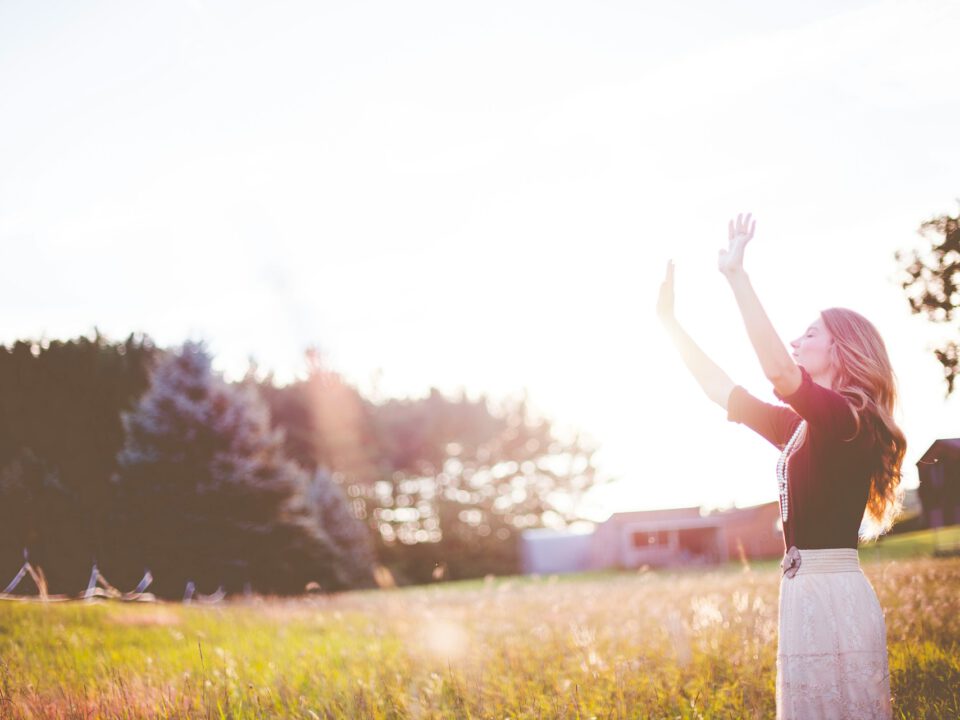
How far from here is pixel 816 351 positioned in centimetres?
257

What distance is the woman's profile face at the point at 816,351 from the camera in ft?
8.36

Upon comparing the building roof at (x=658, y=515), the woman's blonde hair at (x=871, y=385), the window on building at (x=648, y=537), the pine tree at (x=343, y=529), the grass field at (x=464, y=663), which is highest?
the woman's blonde hair at (x=871, y=385)

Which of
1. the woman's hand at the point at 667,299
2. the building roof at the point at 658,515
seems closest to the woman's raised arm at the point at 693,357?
the woman's hand at the point at 667,299

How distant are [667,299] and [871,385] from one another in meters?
0.93

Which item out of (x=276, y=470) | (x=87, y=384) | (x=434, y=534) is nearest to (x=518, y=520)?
(x=434, y=534)

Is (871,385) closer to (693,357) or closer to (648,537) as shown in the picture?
(693,357)

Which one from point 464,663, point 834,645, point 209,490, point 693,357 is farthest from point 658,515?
point 834,645

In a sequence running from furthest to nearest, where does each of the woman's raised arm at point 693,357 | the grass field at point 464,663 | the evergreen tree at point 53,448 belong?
the evergreen tree at point 53,448 < the grass field at point 464,663 < the woman's raised arm at point 693,357

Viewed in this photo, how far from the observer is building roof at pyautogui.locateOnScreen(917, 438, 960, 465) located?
4469mm

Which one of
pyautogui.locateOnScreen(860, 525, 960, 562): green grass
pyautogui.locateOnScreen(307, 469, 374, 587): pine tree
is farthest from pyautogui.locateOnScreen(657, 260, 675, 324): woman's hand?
pyautogui.locateOnScreen(307, 469, 374, 587): pine tree

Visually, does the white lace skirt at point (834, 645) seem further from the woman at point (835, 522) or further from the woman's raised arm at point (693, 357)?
the woman's raised arm at point (693, 357)

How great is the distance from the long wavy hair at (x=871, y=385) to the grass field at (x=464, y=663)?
2.38 m

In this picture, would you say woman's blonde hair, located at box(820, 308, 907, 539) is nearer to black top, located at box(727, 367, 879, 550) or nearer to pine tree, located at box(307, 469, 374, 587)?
black top, located at box(727, 367, 879, 550)

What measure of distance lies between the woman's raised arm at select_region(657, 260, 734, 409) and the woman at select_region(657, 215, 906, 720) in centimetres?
39
